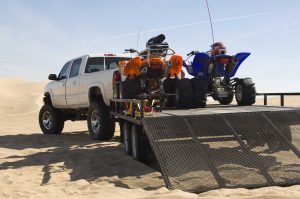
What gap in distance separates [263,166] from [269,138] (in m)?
0.70

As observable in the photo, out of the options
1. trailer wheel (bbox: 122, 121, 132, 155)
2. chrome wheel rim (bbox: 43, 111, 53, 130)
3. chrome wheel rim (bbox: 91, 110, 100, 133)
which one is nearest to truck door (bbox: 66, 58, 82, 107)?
chrome wheel rim (bbox: 91, 110, 100, 133)

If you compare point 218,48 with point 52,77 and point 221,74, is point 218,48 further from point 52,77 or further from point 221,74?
point 52,77

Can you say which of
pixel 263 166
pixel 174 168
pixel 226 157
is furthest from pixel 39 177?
pixel 263 166

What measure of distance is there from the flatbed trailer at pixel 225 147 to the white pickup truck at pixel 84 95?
3449 millimetres

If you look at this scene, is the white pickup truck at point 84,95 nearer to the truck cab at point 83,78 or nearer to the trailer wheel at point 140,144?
the truck cab at point 83,78

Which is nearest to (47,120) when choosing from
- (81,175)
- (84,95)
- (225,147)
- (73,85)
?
(73,85)

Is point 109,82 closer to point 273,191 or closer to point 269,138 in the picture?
point 269,138

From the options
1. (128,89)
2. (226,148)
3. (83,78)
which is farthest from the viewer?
(83,78)

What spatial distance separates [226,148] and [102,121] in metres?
4.70

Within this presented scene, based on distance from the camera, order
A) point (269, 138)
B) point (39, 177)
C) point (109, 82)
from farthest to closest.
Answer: point (109, 82) < point (39, 177) < point (269, 138)

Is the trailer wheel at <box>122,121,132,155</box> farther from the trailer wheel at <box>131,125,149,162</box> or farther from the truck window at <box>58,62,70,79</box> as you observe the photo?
the truck window at <box>58,62,70,79</box>

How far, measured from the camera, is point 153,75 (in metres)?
9.16

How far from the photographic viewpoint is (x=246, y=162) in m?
6.11

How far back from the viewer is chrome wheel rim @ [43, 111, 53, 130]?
1401cm
